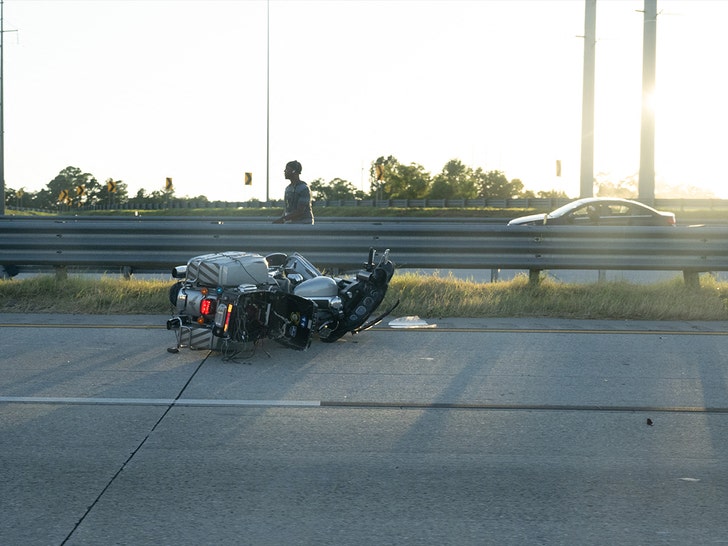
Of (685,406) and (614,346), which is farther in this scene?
(614,346)

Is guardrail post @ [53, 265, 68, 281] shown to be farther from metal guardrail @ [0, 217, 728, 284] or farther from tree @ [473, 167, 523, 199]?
tree @ [473, 167, 523, 199]

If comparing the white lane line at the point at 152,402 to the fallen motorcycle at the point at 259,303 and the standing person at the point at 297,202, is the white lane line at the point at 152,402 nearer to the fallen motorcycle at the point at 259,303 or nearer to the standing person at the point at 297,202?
the fallen motorcycle at the point at 259,303

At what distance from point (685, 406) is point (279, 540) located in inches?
140

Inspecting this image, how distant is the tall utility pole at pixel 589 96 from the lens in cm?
3447

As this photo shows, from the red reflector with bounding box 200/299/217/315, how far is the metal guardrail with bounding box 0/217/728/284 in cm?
401

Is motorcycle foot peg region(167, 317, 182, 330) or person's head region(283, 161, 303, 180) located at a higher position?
person's head region(283, 161, 303, 180)

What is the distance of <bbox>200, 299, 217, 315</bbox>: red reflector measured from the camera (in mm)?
8016

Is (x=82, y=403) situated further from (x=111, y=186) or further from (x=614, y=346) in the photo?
(x=111, y=186)

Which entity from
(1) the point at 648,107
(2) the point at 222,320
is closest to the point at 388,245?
(2) the point at 222,320

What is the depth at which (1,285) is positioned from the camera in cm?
1183

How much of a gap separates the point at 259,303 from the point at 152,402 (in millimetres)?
1582

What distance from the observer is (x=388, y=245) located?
39.7 ft

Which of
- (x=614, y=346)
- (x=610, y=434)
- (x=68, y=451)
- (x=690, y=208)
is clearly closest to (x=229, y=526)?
(x=68, y=451)

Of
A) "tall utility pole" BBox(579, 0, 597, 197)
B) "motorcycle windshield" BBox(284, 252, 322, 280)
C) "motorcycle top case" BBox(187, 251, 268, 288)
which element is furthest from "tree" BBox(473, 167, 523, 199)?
"motorcycle top case" BBox(187, 251, 268, 288)
